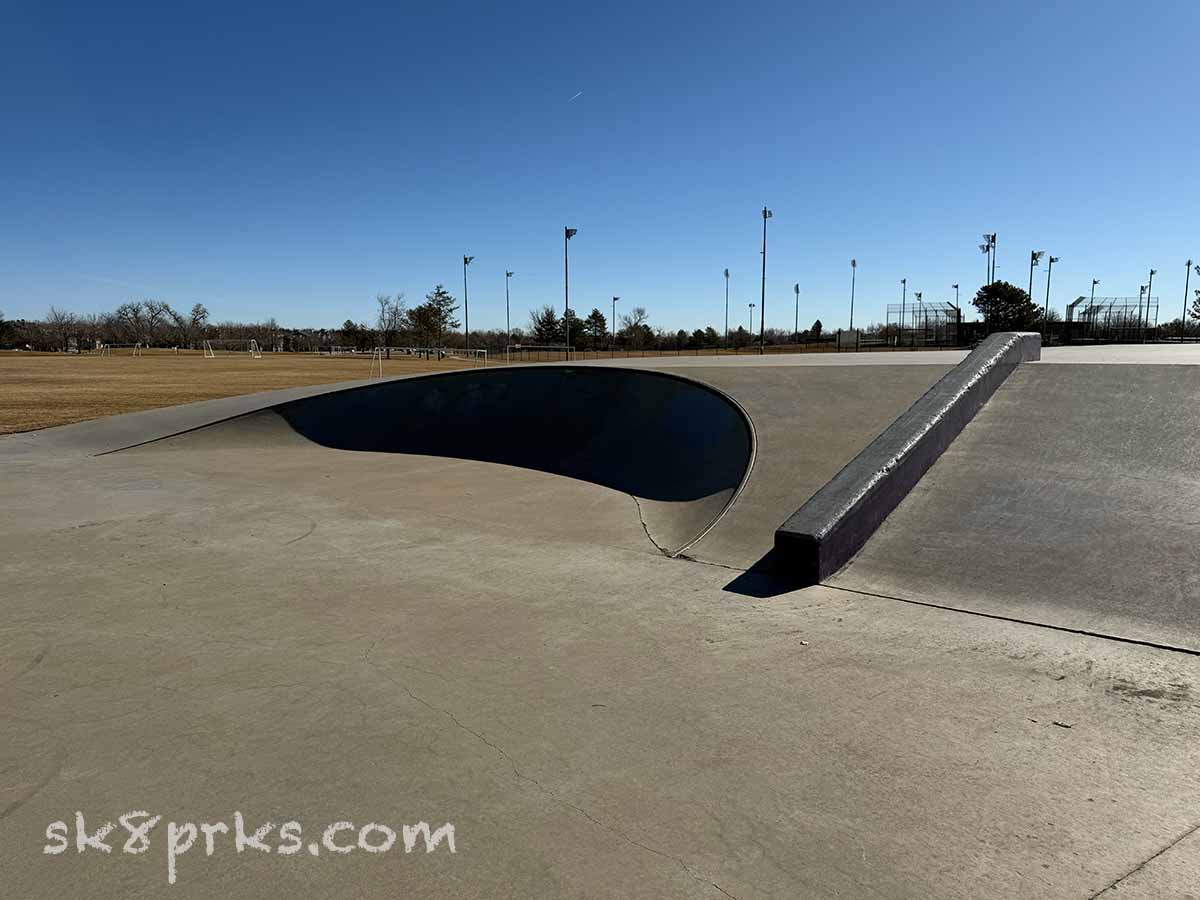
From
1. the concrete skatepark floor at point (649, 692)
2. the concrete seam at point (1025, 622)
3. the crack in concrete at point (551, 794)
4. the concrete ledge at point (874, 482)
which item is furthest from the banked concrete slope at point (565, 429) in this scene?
the crack in concrete at point (551, 794)

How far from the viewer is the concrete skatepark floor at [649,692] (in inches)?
90.5

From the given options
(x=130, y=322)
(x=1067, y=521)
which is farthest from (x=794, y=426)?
(x=130, y=322)

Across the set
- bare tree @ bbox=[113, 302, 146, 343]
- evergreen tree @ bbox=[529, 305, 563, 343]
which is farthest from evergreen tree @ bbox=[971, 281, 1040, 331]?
bare tree @ bbox=[113, 302, 146, 343]

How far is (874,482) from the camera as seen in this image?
18.3ft

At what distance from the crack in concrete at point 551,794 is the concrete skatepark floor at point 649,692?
0.01 m

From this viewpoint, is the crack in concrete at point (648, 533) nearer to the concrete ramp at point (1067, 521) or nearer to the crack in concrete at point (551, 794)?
the concrete ramp at point (1067, 521)

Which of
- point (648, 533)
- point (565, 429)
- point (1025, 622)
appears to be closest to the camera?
point (1025, 622)

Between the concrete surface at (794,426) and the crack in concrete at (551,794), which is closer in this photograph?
the crack in concrete at (551,794)

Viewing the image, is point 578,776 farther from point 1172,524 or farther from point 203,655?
point 1172,524

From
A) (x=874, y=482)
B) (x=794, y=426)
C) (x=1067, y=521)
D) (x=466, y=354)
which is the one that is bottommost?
(x=1067, y=521)

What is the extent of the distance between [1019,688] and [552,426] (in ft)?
30.2

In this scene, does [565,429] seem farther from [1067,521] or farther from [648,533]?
[1067,521]

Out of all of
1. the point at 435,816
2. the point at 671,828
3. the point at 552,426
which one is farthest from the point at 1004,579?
the point at 552,426

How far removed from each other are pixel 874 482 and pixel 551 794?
3.92 metres
